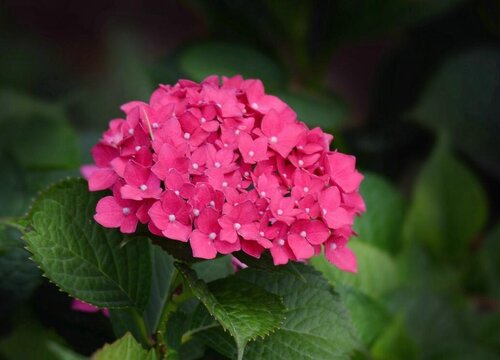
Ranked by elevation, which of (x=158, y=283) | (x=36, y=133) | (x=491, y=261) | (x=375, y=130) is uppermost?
(x=375, y=130)

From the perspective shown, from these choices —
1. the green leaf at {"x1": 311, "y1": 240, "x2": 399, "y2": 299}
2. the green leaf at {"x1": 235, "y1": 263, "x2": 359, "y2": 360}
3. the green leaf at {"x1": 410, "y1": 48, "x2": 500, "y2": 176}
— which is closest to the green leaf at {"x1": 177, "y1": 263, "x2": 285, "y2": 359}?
the green leaf at {"x1": 235, "y1": 263, "x2": 359, "y2": 360}

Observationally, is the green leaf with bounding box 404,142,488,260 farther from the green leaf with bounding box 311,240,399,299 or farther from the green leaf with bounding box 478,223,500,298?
the green leaf with bounding box 311,240,399,299

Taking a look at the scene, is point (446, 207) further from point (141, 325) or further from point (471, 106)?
point (141, 325)

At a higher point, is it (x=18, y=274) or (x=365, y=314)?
(x=365, y=314)

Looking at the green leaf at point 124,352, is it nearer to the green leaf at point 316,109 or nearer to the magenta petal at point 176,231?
the magenta petal at point 176,231

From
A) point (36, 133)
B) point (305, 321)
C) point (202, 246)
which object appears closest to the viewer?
point (202, 246)

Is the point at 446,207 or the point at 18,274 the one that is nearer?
the point at 18,274

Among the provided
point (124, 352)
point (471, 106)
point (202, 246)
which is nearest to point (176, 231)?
point (202, 246)
